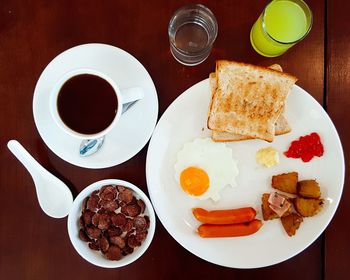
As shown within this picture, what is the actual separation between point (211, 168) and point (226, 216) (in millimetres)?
177

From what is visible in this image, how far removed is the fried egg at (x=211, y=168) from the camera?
1.54 metres

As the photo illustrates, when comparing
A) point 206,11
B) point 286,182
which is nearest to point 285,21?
point 206,11

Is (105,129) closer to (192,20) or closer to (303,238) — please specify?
(192,20)

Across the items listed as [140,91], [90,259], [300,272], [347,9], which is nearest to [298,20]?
[347,9]

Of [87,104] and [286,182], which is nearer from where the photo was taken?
[87,104]

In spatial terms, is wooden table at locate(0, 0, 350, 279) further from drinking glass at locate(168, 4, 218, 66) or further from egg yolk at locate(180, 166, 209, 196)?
egg yolk at locate(180, 166, 209, 196)

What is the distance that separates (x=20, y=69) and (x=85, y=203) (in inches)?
→ 20.9

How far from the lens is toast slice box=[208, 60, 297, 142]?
1.48 meters

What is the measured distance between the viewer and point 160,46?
1.56m

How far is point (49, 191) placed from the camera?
5.03 ft

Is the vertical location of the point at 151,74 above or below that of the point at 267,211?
above

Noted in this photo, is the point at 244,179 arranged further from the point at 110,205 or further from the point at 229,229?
the point at 110,205

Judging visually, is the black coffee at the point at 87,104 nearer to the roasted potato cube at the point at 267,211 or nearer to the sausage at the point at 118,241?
→ the sausage at the point at 118,241

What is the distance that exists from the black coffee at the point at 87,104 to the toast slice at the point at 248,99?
0.36 meters
